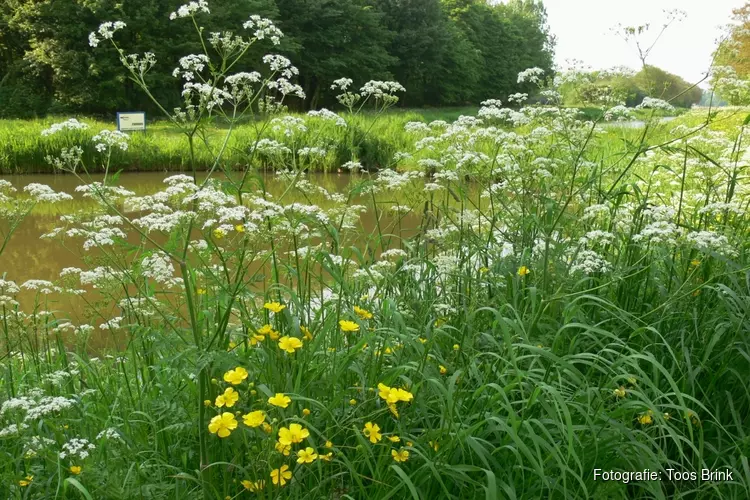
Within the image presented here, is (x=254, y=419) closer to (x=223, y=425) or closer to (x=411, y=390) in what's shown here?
(x=223, y=425)

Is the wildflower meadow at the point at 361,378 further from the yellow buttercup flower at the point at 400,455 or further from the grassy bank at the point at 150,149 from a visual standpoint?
the grassy bank at the point at 150,149

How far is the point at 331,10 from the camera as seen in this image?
32.1 m

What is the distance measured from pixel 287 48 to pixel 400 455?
2750cm

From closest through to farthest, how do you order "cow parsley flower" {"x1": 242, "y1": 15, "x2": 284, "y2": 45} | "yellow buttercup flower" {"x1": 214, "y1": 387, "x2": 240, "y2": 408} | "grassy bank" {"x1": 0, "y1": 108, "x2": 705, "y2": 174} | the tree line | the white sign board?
"yellow buttercup flower" {"x1": 214, "y1": 387, "x2": 240, "y2": 408}
"cow parsley flower" {"x1": 242, "y1": 15, "x2": 284, "y2": 45}
"grassy bank" {"x1": 0, "y1": 108, "x2": 705, "y2": 174}
the white sign board
the tree line

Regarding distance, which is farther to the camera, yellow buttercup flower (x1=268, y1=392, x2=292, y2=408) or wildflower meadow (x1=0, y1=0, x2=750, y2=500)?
wildflower meadow (x1=0, y1=0, x2=750, y2=500)

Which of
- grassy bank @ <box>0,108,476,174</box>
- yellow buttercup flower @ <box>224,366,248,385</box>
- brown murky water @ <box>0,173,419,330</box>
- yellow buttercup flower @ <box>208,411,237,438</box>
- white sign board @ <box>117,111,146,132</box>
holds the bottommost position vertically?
brown murky water @ <box>0,173,419,330</box>

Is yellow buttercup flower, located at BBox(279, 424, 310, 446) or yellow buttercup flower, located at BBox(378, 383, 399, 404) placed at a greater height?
yellow buttercup flower, located at BBox(378, 383, 399, 404)

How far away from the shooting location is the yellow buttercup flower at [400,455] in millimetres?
1606

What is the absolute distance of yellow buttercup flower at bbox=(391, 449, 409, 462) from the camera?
1.61 m

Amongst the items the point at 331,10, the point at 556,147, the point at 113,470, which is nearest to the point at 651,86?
the point at 556,147

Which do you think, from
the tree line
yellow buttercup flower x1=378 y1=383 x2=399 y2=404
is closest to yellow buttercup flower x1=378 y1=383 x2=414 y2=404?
yellow buttercup flower x1=378 y1=383 x2=399 y2=404

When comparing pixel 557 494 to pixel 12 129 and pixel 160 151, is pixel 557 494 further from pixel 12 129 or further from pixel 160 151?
pixel 12 129

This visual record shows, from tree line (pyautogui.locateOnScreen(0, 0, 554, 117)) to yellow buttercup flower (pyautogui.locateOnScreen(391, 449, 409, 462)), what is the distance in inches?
729

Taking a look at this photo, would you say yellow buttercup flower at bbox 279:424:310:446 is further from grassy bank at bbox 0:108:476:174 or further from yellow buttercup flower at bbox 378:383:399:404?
grassy bank at bbox 0:108:476:174
